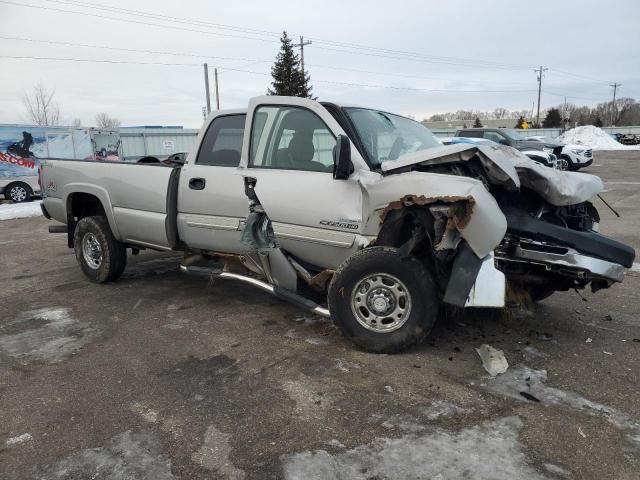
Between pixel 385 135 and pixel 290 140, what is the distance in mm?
845

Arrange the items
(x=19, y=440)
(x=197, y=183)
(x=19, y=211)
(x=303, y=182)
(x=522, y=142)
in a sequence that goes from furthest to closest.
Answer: (x=522, y=142) < (x=19, y=211) < (x=197, y=183) < (x=303, y=182) < (x=19, y=440)

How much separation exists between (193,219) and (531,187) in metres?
3.08

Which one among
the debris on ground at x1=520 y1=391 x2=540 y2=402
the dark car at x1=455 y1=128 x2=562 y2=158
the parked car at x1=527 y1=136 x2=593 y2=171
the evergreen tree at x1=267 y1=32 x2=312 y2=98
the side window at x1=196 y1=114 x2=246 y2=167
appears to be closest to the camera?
the debris on ground at x1=520 y1=391 x2=540 y2=402

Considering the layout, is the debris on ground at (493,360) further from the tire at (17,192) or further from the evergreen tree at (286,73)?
the evergreen tree at (286,73)

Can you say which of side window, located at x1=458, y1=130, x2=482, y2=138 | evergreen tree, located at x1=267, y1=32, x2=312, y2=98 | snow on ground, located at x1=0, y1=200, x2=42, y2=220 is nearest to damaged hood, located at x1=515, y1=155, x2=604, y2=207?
snow on ground, located at x1=0, y1=200, x2=42, y2=220

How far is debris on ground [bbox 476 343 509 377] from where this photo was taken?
366 centimetres

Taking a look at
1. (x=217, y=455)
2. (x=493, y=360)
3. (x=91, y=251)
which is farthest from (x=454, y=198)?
(x=91, y=251)

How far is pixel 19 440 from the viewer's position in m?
2.97

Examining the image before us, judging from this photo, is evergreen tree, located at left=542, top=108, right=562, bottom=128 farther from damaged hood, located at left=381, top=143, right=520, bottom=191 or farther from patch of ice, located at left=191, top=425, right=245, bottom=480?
patch of ice, located at left=191, top=425, right=245, bottom=480

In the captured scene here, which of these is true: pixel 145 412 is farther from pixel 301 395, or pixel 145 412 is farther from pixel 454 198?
pixel 454 198

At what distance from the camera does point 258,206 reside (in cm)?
462

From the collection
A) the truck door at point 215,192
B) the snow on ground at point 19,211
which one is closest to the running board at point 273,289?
the truck door at point 215,192

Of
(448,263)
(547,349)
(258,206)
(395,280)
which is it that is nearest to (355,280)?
(395,280)

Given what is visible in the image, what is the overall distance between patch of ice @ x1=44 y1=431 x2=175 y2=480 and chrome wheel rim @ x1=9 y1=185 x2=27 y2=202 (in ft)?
54.5
